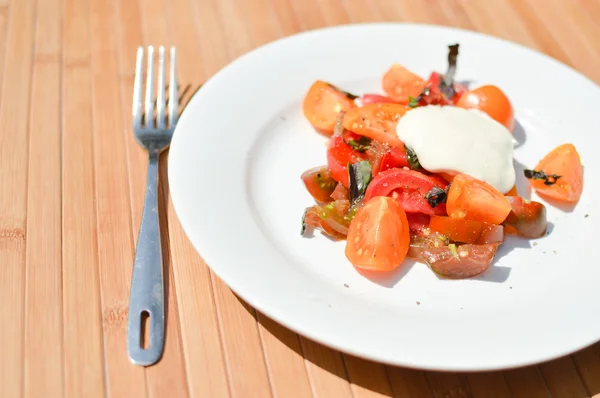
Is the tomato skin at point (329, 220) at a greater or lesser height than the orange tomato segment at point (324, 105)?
lesser

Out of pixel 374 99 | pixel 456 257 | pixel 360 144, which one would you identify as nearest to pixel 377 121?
pixel 360 144

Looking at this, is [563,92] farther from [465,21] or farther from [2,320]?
[2,320]

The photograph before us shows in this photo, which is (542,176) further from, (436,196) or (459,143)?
(436,196)

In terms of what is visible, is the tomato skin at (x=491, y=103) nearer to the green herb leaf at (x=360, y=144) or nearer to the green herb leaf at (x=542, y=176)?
the green herb leaf at (x=542, y=176)

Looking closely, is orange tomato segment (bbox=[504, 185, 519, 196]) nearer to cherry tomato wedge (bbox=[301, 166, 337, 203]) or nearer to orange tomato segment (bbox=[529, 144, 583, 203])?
orange tomato segment (bbox=[529, 144, 583, 203])

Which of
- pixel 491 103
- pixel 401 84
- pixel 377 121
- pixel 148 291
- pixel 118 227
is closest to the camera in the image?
pixel 148 291

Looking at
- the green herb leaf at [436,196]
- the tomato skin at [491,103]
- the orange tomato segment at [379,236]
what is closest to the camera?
the orange tomato segment at [379,236]

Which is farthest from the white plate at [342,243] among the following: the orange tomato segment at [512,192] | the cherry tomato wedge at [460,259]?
the orange tomato segment at [512,192]
